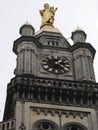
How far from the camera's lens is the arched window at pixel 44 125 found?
3959cm

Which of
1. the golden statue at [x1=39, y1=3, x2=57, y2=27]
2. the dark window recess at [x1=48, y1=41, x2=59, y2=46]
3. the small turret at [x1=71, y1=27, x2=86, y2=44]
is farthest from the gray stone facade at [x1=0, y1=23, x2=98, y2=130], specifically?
the golden statue at [x1=39, y1=3, x2=57, y2=27]

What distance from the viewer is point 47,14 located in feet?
182

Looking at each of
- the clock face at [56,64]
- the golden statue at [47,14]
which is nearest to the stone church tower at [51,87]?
the clock face at [56,64]

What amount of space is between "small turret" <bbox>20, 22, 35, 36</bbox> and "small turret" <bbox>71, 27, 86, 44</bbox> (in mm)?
3487

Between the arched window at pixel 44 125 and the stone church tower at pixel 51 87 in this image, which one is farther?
the stone church tower at pixel 51 87

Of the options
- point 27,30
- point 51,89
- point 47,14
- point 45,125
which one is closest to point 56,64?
point 51,89

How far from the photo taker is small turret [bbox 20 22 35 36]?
4922 centimetres

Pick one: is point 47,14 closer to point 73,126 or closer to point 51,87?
point 51,87

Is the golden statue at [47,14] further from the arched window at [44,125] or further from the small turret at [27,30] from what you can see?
the arched window at [44,125]

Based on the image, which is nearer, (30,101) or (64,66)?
(30,101)

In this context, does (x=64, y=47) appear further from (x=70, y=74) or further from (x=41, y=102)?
(x=41, y=102)

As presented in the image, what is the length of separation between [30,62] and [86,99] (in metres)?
5.64

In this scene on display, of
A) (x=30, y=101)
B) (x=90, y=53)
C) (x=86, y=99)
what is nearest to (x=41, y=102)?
(x=30, y=101)

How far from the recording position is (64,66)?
153 ft
